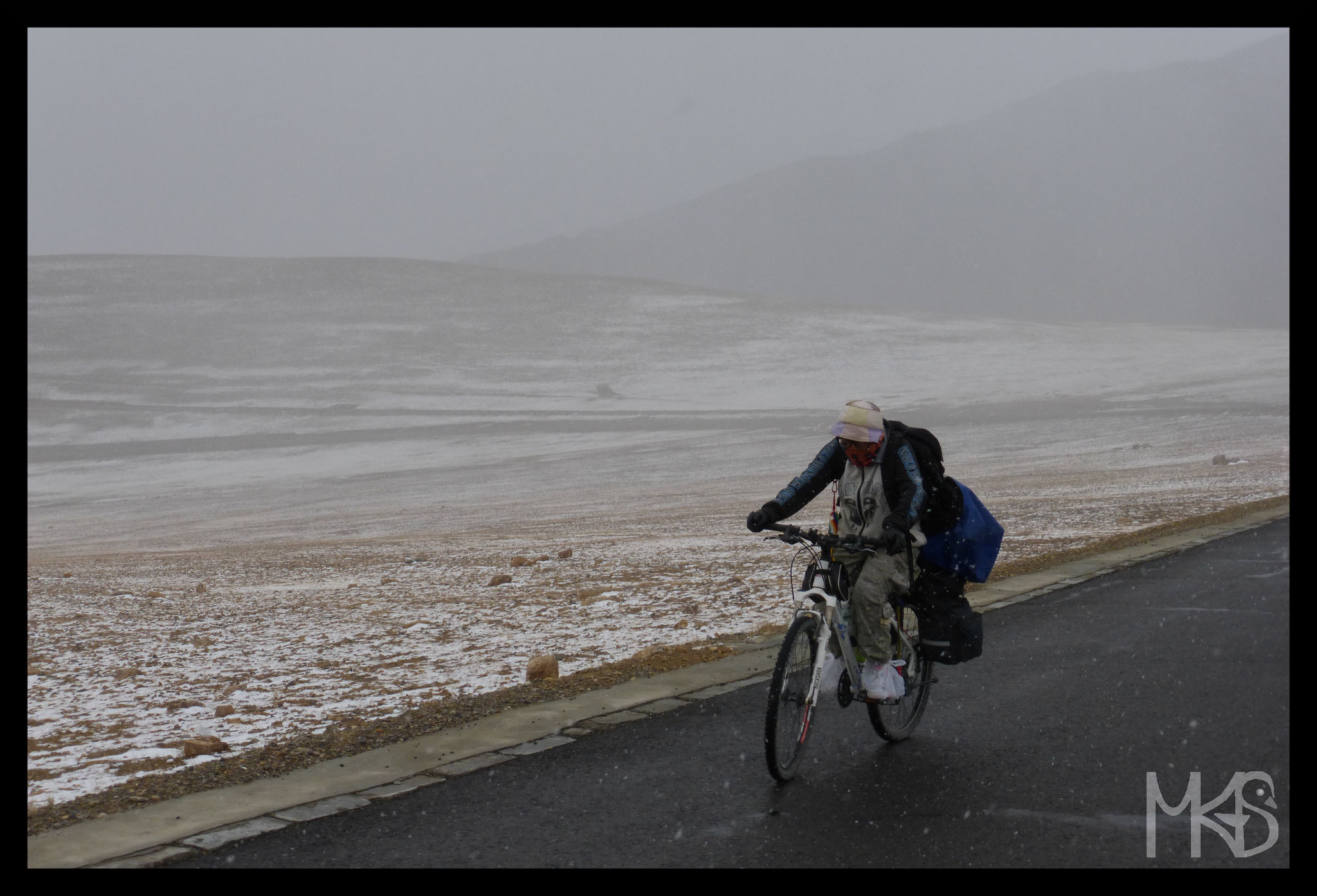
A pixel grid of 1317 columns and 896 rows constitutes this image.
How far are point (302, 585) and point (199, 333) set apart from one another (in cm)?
6358

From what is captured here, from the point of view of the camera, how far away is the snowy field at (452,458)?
955 cm

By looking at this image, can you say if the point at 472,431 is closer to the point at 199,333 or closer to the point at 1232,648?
the point at 199,333

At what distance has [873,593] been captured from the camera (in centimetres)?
613

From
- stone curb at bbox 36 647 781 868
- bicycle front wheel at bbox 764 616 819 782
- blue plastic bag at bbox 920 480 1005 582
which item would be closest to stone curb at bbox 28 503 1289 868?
stone curb at bbox 36 647 781 868

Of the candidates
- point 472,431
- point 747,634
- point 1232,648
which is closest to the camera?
point 1232,648

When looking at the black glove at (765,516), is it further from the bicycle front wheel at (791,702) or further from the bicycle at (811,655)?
the bicycle front wheel at (791,702)

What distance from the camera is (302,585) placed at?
46.6 ft

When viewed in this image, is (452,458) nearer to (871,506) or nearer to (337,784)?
(337,784)

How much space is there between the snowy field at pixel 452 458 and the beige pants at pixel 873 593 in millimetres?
2993

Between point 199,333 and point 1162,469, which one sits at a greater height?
point 199,333

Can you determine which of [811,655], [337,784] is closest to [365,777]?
[337,784]

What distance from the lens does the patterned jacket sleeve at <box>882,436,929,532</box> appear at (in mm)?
5934

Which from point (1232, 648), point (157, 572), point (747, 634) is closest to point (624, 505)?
point (157, 572)
